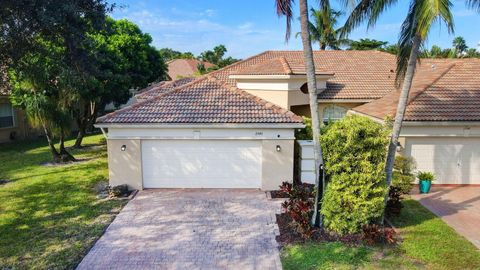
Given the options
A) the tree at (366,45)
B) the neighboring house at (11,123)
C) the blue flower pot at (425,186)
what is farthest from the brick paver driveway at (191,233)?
the tree at (366,45)

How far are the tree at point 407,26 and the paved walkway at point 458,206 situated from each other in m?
2.83

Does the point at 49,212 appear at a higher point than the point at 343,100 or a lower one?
lower

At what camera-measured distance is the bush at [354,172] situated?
1037cm

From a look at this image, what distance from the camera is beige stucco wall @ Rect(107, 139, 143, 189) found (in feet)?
49.6

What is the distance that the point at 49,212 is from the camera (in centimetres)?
1302

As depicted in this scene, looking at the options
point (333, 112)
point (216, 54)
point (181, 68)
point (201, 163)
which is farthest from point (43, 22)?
point (216, 54)

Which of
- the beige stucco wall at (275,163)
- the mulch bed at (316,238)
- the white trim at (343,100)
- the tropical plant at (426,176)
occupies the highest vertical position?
the white trim at (343,100)

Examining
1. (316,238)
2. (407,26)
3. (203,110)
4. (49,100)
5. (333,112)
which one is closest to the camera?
(316,238)

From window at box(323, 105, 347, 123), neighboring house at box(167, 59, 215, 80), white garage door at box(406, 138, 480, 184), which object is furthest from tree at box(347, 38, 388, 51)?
white garage door at box(406, 138, 480, 184)

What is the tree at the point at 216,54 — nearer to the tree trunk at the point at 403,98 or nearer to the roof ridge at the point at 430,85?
the roof ridge at the point at 430,85

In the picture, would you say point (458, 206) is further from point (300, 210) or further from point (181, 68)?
point (181, 68)

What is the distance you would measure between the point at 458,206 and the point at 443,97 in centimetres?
578

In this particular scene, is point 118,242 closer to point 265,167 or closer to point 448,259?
point 265,167

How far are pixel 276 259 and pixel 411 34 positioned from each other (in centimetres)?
783
